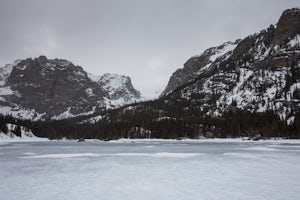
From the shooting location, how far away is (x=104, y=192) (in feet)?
61.5

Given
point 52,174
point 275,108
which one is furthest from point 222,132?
point 52,174

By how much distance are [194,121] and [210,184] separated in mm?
169970

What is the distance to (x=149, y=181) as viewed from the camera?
22.5 m

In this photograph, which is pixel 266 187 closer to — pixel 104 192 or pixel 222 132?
pixel 104 192

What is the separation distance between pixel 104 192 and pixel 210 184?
295 inches

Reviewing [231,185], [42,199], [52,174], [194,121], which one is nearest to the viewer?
[42,199]

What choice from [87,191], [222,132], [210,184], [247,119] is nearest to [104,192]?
[87,191]

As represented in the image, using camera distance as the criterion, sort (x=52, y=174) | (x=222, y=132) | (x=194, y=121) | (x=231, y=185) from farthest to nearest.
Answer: (x=194, y=121), (x=222, y=132), (x=52, y=174), (x=231, y=185)

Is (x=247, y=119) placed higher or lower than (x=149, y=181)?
higher

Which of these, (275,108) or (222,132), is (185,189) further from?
(275,108)

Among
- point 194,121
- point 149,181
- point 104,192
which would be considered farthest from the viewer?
point 194,121

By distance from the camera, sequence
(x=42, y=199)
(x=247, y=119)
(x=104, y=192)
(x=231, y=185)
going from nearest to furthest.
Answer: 1. (x=42, y=199)
2. (x=104, y=192)
3. (x=231, y=185)
4. (x=247, y=119)

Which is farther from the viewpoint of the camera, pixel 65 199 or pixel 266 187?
pixel 266 187

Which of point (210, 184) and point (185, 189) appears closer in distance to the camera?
point (185, 189)
